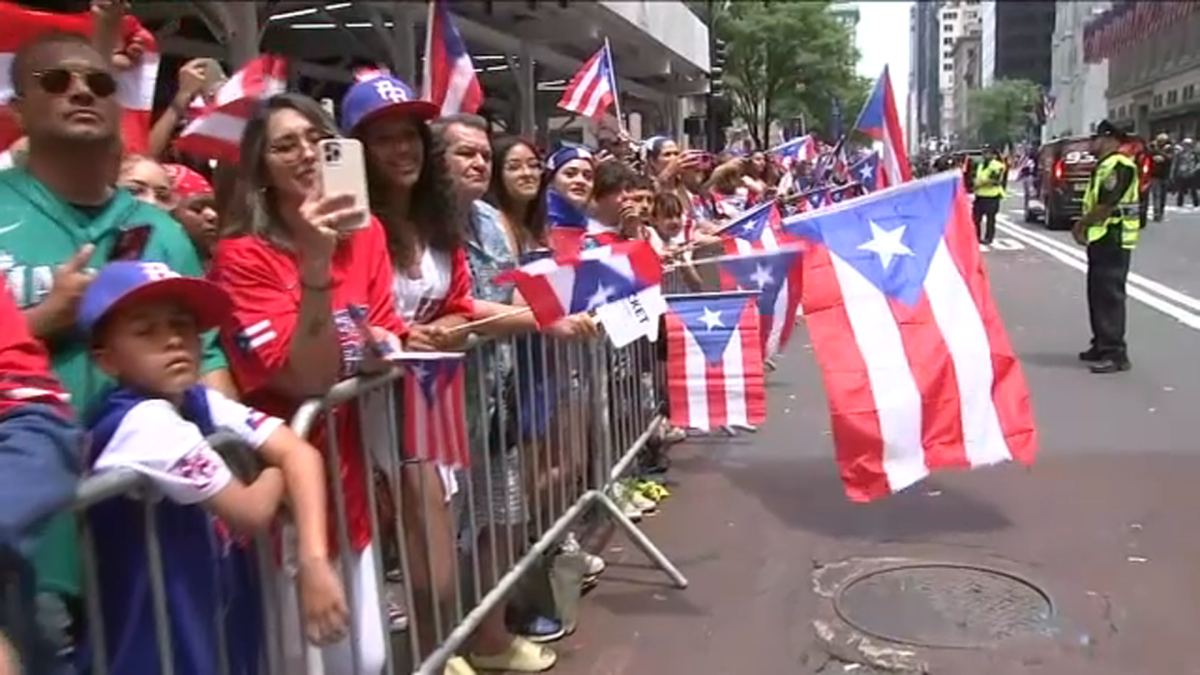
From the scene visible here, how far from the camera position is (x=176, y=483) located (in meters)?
2.43

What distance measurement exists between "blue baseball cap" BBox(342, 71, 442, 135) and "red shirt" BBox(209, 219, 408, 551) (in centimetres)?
→ 50

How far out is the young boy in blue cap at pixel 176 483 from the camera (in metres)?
2.44

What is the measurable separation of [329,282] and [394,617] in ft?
5.41

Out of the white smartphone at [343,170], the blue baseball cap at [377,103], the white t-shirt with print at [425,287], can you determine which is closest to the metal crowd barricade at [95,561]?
the white smartphone at [343,170]

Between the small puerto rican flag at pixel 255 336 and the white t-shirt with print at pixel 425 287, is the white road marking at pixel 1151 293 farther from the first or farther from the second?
the small puerto rican flag at pixel 255 336

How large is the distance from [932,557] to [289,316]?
3.49 metres

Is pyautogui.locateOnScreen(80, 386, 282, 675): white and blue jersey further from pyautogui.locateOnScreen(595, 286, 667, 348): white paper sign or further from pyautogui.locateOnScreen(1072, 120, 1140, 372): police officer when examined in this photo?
pyautogui.locateOnScreen(1072, 120, 1140, 372): police officer

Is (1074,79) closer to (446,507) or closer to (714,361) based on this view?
(714,361)

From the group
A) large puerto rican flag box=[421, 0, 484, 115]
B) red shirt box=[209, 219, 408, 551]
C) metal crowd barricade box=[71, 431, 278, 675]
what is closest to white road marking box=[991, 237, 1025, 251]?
large puerto rican flag box=[421, 0, 484, 115]

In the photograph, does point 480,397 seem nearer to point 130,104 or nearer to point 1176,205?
point 130,104

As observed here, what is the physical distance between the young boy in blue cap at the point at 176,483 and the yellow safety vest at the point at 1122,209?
339 inches

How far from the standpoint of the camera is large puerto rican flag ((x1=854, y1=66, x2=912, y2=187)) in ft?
22.3

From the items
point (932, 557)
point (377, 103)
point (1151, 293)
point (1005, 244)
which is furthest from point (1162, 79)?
point (377, 103)

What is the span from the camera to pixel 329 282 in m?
2.96
